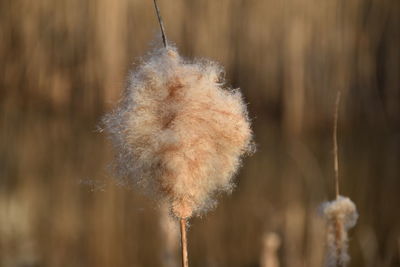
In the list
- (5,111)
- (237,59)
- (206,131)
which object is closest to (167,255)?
(206,131)

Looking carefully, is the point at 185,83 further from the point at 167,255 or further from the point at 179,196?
the point at 167,255

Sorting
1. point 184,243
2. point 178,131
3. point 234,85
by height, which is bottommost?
point 184,243

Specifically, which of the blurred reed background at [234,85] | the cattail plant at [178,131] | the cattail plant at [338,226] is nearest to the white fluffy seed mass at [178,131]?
the cattail plant at [178,131]

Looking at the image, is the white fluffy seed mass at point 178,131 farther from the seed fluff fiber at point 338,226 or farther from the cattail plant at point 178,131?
the seed fluff fiber at point 338,226

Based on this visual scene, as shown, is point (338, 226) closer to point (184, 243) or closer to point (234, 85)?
point (184, 243)

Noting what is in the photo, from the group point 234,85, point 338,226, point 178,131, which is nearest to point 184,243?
point 178,131

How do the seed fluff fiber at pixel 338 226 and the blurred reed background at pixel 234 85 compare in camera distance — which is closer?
the seed fluff fiber at pixel 338 226
